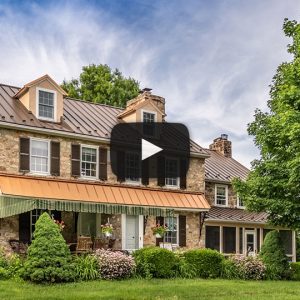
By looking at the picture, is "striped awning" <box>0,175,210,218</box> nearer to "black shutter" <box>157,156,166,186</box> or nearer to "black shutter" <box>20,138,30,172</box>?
"black shutter" <box>20,138,30,172</box>

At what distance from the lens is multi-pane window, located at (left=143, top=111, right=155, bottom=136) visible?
31.8 metres

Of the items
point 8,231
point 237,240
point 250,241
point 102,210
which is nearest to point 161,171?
point 102,210

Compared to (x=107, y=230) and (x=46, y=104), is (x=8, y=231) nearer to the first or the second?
(x=107, y=230)

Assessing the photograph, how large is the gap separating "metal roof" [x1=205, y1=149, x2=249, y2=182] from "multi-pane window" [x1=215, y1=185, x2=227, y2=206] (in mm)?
582

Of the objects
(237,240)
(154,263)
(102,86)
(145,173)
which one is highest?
(102,86)

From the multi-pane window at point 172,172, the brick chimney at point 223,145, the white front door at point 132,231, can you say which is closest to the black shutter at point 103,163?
the white front door at point 132,231

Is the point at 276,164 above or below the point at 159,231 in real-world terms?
above

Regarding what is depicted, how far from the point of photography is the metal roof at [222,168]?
3678cm

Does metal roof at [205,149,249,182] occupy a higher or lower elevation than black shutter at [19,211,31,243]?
higher

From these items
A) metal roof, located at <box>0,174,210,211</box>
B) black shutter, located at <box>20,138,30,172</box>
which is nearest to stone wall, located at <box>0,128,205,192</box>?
black shutter, located at <box>20,138,30,172</box>

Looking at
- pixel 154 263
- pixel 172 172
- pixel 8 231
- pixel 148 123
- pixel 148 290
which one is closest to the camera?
pixel 148 290

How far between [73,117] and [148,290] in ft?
43.9

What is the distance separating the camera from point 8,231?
25672 millimetres
